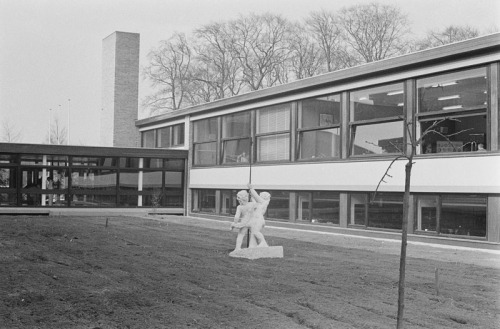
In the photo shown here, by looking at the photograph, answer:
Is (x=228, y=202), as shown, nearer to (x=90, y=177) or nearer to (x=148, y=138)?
(x=90, y=177)

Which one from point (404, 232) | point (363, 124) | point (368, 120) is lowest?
point (404, 232)

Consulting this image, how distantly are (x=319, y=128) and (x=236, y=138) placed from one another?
6.08m

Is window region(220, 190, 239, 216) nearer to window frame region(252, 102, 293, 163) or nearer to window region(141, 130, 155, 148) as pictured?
window frame region(252, 102, 293, 163)

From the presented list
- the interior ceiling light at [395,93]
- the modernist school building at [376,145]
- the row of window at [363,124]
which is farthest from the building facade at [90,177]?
the interior ceiling light at [395,93]

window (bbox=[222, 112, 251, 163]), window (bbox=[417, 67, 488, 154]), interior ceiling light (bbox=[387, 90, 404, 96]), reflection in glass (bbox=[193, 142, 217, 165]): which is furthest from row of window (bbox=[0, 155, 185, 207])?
window (bbox=[417, 67, 488, 154])

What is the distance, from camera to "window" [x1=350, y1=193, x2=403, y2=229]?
724 inches

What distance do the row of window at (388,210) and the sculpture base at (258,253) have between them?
2444mm

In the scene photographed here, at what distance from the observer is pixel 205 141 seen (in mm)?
29844

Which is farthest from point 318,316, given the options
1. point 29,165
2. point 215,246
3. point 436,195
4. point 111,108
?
point 111,108

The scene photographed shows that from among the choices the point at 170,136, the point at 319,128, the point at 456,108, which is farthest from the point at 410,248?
the point at 170,136

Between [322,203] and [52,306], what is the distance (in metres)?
14.8

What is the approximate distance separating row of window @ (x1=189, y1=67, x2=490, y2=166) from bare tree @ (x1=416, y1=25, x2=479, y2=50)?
54.6ft

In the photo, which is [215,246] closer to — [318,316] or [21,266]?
[21,266]

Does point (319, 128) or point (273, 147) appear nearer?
point (319, 128)
